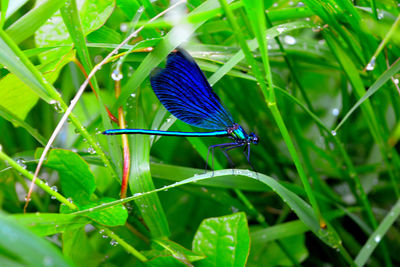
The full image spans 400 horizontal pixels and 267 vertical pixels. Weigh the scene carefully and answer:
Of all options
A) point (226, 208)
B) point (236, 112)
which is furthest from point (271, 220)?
point (236, 112)

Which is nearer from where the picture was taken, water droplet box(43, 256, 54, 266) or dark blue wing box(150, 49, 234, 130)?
water droplet box(43, 256, 54, 266)

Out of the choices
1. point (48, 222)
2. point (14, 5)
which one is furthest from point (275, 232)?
point (14, 5)

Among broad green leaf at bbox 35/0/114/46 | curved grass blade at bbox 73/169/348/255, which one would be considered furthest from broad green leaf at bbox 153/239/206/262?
broad green leaf at bbox 35/0/114/46

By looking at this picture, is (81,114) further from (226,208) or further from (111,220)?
(111,220)

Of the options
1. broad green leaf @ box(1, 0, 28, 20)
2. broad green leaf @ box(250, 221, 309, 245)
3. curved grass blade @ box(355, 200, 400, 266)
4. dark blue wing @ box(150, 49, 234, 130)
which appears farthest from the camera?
broad green leaf @ box(250, 221, 309, 245)

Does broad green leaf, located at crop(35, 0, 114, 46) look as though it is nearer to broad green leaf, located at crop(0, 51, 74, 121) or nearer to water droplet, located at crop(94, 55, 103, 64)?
broad green leaf, located at crop(0, 51, 74, 121)

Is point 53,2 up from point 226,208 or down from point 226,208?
up
